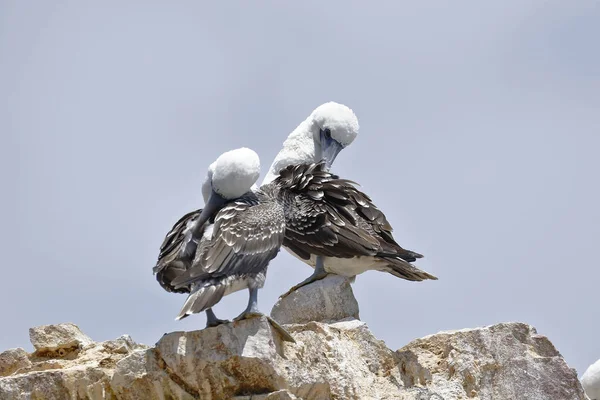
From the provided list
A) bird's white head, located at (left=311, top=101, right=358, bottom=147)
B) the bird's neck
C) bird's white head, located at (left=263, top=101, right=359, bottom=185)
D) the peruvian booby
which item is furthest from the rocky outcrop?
bird's white head, located at (left=311, top=101, right=358, bottom=147)

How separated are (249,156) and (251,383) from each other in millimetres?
2089

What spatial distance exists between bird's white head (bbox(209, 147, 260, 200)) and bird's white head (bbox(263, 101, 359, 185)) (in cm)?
489

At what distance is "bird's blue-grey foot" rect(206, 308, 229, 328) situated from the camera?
11328 millimetres

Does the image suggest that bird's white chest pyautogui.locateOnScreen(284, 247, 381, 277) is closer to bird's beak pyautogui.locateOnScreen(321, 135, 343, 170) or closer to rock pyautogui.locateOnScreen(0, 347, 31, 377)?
bird's beak pyautogui.locateOnScreen(321, 135, 343, 170)

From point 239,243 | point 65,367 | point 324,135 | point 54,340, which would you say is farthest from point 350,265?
point 65,367

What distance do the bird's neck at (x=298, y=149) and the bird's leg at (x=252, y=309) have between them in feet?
16.2

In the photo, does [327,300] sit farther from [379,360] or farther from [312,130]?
[312,130]

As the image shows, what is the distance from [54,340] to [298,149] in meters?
5.49

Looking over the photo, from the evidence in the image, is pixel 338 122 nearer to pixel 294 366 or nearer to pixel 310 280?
pixel 310 280

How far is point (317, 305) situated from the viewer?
13.8 m

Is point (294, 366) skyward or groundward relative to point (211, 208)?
groundward

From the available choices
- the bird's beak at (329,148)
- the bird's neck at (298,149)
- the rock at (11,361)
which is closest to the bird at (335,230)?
the bird's neck at (298,149)

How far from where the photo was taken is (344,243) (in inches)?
573

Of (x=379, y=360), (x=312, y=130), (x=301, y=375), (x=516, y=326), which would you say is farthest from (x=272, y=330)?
(x=312, y=130)
